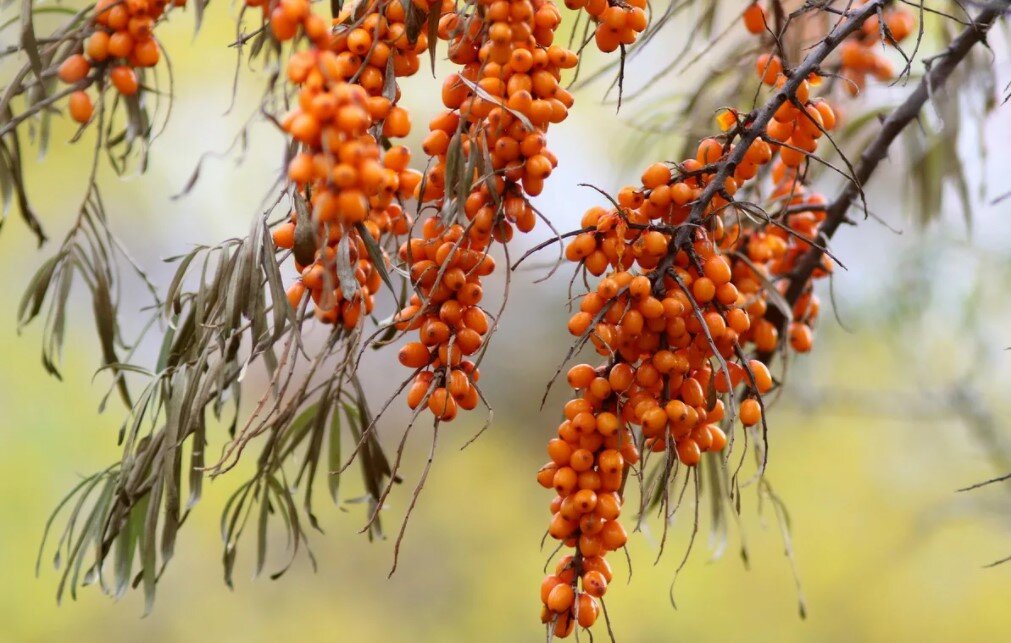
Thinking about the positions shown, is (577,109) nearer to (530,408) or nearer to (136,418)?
(530,408)

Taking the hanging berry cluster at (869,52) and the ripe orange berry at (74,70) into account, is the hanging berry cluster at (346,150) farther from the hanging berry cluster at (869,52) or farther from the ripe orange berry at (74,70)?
the hanging berry cluster at (869,52)

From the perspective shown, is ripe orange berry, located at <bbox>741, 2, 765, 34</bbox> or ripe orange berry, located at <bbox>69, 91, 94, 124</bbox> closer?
ripe orange berry, located at <bbox>69, 91, 94, 124</bbox>

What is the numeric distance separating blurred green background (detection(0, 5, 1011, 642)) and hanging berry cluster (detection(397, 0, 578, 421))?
1.36m

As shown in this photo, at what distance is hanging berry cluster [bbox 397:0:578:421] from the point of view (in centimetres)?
49

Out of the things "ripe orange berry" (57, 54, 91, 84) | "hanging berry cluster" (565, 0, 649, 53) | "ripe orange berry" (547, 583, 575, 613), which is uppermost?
"hanging berry cluster" (565, 0, 649, 53)

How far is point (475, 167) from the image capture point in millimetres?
497

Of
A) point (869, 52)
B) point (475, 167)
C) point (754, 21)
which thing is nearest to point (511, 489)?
point (869, 52)

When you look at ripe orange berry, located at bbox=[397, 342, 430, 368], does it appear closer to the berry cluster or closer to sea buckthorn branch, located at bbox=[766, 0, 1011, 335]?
the berry cluster

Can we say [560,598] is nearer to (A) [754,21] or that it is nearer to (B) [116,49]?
(B) [116,49]

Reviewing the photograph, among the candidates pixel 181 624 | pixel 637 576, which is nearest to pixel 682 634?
pixel 637 576

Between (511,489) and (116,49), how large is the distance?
68.4 inches

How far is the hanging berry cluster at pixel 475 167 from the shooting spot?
49 cm

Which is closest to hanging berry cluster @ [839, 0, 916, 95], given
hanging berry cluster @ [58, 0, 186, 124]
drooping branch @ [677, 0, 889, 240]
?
drooping branch @ [677, 0, 889, 240]

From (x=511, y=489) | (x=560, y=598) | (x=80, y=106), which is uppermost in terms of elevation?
(x=511, y=489)
